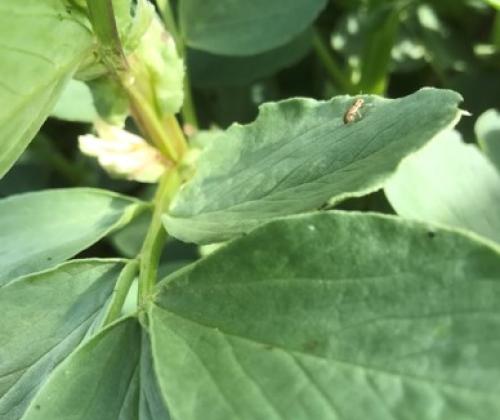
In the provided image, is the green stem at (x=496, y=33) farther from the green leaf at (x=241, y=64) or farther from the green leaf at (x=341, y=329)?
the green leaf at (x=341, y=329)

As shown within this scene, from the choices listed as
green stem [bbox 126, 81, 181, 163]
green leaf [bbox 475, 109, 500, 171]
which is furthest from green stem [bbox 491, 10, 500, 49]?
green stem [bbox 126, 81, 181, 163]

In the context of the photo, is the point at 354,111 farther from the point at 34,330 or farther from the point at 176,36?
the point at 176,36

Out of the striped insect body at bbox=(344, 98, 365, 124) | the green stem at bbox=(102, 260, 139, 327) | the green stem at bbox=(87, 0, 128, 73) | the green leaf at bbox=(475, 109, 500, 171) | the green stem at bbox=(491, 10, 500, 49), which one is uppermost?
the green stem at bbox=(87, 0, 128, 73)

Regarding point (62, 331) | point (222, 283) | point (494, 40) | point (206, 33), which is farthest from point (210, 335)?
point (494, 40)

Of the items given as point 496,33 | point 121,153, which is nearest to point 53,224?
point 121,153

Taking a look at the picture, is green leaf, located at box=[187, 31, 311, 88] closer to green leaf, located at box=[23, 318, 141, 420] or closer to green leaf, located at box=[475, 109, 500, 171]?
green leaf, located at box=[475, 109, 500, 171]

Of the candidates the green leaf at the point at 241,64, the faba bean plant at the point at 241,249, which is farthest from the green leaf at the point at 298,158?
the green leaf at the point at 241,64
